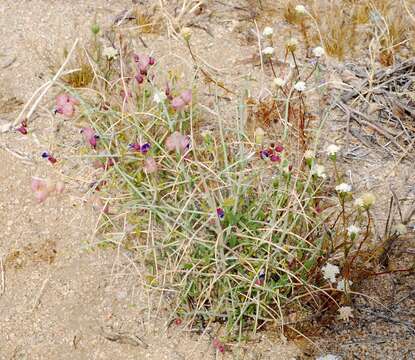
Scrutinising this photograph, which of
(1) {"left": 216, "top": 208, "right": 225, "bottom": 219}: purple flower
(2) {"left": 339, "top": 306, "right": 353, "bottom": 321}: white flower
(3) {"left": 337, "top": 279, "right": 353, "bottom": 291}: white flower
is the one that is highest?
(1) {"left": 216, "top": 208, "right": 225, "bottom": 219}: purple flower

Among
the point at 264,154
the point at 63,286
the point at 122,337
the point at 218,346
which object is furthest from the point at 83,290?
the point at 264,154

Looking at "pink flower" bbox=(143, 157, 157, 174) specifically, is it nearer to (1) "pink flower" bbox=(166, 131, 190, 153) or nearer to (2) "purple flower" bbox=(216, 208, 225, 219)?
(1) "pink flower" bbox=(166, 131, 190, 153)

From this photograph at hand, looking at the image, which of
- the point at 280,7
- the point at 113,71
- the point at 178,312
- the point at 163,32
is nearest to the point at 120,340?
the point at 178,312

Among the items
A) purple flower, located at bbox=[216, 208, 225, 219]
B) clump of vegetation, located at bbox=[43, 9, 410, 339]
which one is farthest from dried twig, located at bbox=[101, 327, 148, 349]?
purple flower, located at bbox=[216, 208, 225, 219]

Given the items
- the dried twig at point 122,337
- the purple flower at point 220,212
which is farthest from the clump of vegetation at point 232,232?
the dried twig at point 122,337

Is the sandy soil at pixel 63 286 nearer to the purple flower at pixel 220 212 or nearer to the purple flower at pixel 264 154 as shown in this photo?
the purple flower at pixel 220 212

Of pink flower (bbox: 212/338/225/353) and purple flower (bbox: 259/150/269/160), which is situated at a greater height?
purple flower (bbox: 259/150/269/160)

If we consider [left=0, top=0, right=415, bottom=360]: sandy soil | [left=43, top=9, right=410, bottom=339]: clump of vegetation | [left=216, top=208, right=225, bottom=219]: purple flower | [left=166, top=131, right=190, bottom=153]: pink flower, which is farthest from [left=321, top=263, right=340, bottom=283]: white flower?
[left=166, top=131, right=190, bottom=153]: pink flower

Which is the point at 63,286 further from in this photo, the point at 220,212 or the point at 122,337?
the point at 220,212

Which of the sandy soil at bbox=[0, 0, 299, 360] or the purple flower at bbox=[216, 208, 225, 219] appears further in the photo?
the sandy soil at bbox=[0, 0, 299, 360]
